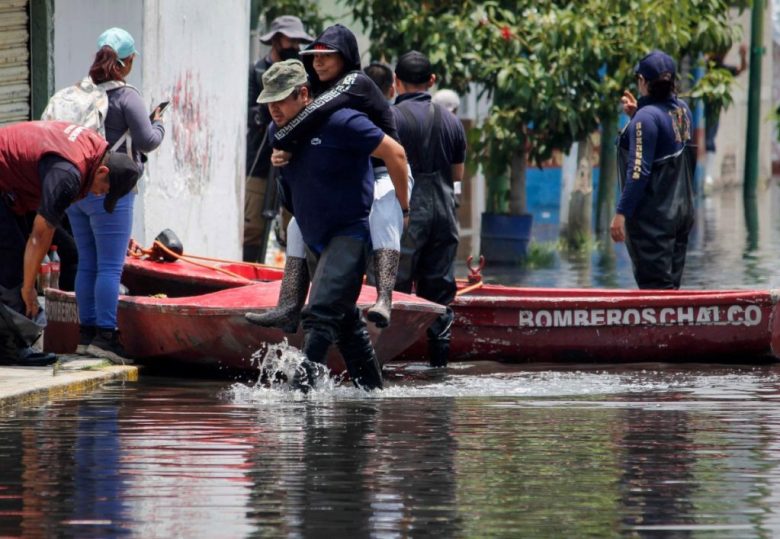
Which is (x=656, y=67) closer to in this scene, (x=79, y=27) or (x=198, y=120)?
(x=79, y=27)

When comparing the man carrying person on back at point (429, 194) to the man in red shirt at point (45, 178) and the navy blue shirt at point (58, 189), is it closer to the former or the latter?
the man in red shirt at point (45, 178)

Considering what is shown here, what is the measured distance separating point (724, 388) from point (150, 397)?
288cm

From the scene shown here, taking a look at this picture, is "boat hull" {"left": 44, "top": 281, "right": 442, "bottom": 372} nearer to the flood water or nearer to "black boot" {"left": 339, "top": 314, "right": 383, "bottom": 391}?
the flood water

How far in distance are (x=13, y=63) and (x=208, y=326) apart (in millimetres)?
4024

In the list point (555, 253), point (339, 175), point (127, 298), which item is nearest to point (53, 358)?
point (127, 298)

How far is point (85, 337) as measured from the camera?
11.1 meters

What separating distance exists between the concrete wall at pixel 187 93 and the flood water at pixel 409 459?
12.6 feet

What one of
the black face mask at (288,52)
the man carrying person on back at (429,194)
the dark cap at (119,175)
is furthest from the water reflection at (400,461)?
the black face mask at (288,52)

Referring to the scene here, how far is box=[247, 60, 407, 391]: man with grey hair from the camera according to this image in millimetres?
9516

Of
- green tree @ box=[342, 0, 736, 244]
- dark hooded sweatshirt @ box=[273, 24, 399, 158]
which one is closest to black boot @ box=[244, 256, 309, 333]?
dark hooded sweatshirt @ box=[273, 24, 399, 158]

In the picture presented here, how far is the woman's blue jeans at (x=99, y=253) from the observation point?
35.5 ft

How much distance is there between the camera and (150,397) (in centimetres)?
991

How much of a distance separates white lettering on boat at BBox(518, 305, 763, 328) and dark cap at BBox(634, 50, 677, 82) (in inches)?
56.7

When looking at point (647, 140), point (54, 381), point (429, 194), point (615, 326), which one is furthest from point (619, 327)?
point (54, 381)
